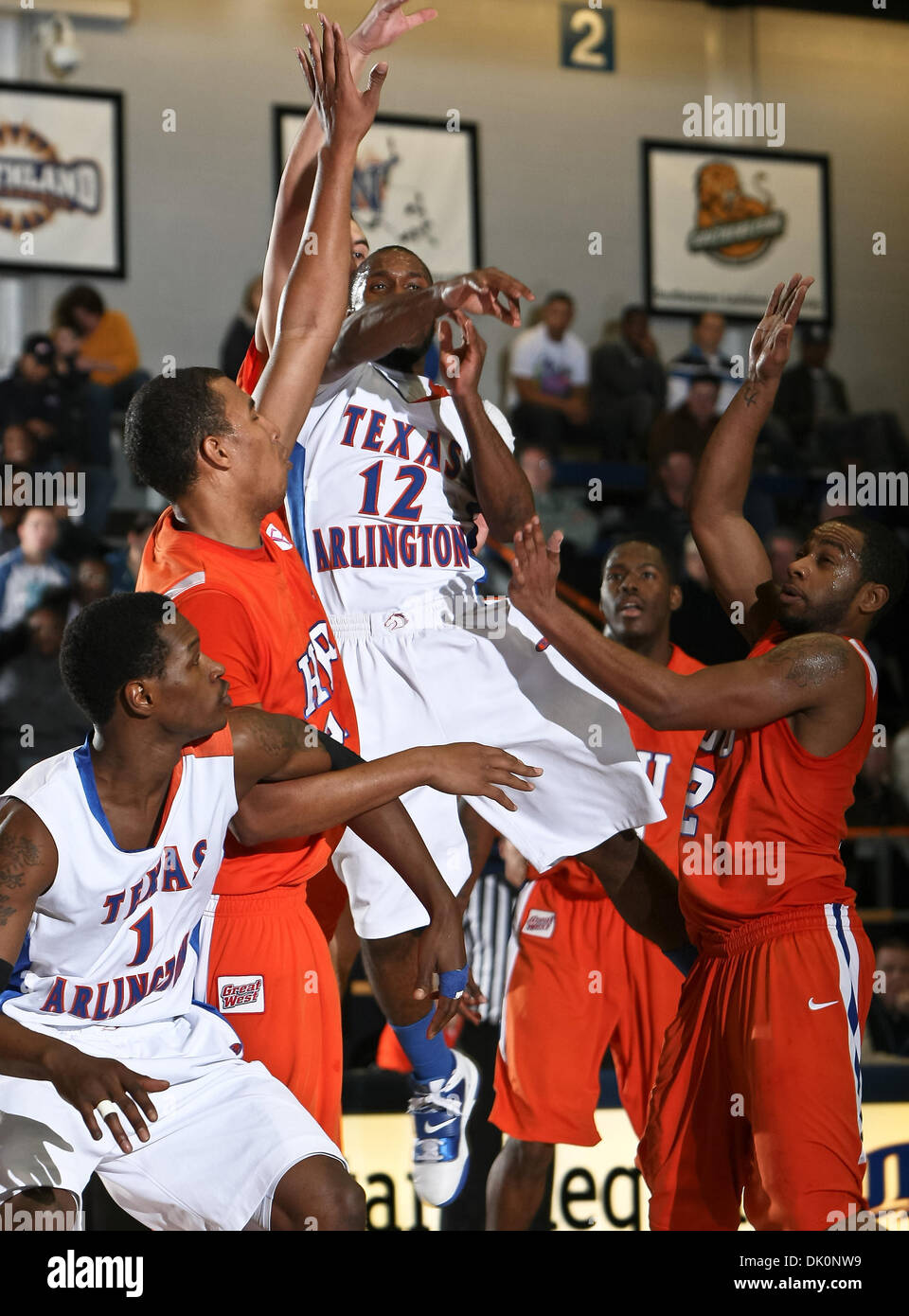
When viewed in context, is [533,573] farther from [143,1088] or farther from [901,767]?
[901,767]

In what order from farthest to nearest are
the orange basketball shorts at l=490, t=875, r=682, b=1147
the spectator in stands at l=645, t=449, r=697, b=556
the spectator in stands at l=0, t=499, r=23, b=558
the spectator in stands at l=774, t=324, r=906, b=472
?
1. the spectator in stands at l=774, t=324, r=906, b=472
2. the spectator in stands at l=645, t=449, r=697, b=556
3. the spectator in stands at l=0, t=499, r=23, b=558
4. the orange basketball shorts at l=490, t=875, r=682, b=1147

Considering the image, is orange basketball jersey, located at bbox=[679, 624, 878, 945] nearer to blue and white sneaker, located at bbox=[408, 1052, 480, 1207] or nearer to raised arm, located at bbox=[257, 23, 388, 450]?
blue and white sneaker, located at bbox=[408, 1052, 480, 1207]

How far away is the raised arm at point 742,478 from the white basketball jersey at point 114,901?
1505 millimetres

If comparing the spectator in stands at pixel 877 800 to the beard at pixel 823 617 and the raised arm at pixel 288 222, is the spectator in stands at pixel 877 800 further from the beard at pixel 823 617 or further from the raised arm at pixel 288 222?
the raised arm at pixel 288 222

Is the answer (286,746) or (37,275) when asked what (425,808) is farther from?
(37,275)

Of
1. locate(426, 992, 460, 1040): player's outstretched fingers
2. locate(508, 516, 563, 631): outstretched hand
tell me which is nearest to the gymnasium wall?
locate(508, 516, 563, 631): outstretched hand

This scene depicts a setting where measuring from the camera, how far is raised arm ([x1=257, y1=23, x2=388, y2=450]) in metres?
3.50

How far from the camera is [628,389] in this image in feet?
36.4

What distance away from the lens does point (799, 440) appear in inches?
451

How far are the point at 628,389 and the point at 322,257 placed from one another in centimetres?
779

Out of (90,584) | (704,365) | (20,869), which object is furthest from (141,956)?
(704,365)

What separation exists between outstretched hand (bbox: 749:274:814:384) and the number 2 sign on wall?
30.4 feet

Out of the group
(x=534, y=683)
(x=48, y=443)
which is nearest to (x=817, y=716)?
(x=534, y=683)

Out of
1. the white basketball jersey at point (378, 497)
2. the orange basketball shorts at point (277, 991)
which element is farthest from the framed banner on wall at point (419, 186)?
the orange basketball shorts at point (277, 991)
